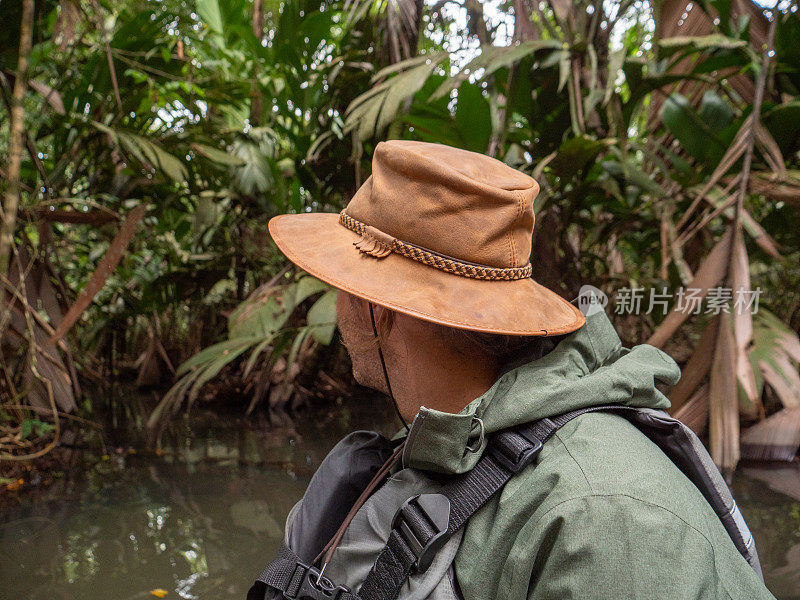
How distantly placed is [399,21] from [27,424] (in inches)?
108

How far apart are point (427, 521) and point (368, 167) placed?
3267mm

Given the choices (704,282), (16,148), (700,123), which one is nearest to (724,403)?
(704,282)

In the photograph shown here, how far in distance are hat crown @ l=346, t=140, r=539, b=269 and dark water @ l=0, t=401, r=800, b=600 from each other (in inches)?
63.9

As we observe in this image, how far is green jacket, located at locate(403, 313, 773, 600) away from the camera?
73 cm

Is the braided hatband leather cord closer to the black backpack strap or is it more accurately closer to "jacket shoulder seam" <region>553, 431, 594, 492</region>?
"jacket shoulder seam" <region>553, 431, 594, 492</region>

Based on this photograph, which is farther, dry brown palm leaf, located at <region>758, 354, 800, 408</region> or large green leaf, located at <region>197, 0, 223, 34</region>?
large green leaf, located at <region>197, 0, 223, 34</region>

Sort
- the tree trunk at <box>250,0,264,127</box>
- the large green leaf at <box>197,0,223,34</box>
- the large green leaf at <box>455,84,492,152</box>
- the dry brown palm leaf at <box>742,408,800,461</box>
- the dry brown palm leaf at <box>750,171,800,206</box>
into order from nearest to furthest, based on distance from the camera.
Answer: the dry brown palm leaf at <box>750,171,800,206</box> → the dry brown palm leaf at <box>742,408,800,461</box> → the large green leaf at <box>455,84,492,152</box> → the tree trunk at <box>250,0,264,127</box> → the large green leaf at <box>197,0,223,34</box>

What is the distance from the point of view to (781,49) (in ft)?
10.7

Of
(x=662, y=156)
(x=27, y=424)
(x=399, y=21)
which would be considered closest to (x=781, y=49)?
(x=662, y=156)

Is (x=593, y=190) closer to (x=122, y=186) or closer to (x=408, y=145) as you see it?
(x=408, y=145)

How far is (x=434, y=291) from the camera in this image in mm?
1004

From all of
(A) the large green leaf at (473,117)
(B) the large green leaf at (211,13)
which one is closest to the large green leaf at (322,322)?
(A) the large green leaf at (473,117)

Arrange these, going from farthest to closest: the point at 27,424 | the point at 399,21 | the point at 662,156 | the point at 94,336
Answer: the point at 94,336, the point at 662,156, the point at 399,21, the point at 27,424

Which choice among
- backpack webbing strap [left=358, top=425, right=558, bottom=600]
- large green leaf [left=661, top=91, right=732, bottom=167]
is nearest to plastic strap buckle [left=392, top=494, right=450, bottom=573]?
backpack webbing strap [left=358, top=425, right=558, bottom=600]
